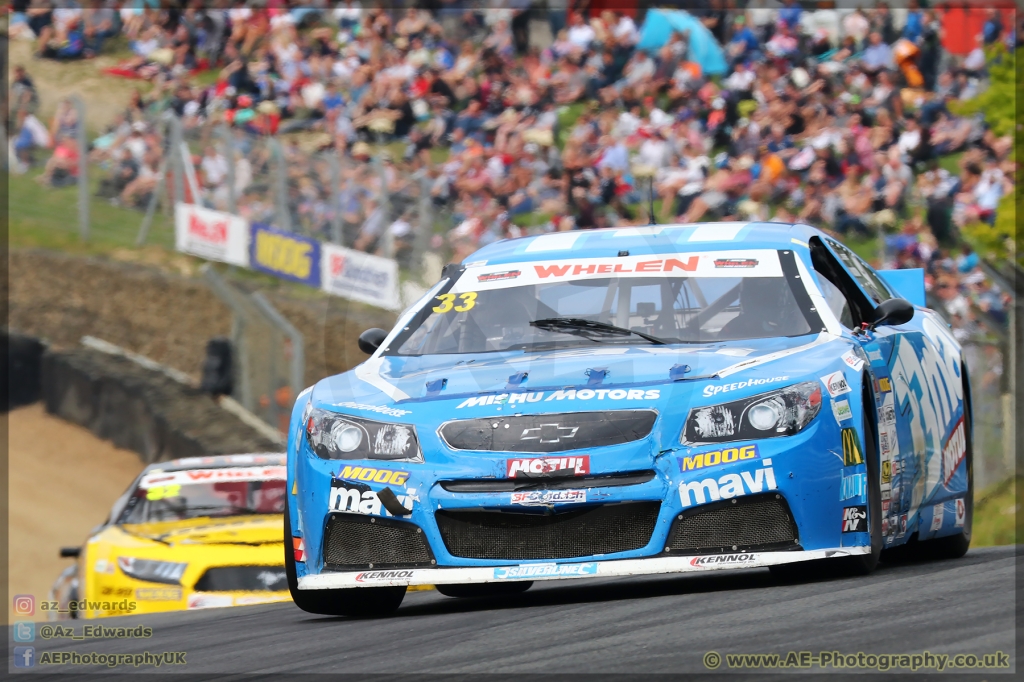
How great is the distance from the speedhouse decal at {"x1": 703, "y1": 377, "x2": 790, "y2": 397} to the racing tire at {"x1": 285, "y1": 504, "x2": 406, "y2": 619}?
137 centimetres

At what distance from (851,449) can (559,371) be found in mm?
981

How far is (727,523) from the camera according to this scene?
15.1 ft

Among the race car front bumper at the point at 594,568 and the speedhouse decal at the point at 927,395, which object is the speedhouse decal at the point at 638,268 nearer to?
the speedhouse decal at the point at 927,395

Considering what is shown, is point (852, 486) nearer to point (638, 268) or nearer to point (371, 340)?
point (638, 268)

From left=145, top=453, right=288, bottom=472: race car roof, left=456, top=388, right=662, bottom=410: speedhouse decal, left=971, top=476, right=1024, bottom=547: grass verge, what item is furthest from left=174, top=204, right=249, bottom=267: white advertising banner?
left=456, top=388, right=662, bottom=410: speedhouse decal

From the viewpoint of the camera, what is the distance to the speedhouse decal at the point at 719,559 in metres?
4.56

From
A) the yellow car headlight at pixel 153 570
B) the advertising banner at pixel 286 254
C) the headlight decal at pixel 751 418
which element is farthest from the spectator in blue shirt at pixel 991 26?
the headlight decal at pixel 751 418

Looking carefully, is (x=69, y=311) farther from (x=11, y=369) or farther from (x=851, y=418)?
(x=851, y=418)

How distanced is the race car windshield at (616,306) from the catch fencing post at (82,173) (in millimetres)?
12302

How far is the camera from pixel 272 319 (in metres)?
13.7

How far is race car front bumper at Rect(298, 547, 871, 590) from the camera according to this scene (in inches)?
180

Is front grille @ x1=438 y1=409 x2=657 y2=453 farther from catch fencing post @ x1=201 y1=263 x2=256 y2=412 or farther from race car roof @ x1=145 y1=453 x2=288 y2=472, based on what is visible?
catch fencing post @ x1=201 y1=263 x2=256 y2=412

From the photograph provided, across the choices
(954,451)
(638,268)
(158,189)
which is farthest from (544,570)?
(158,189)

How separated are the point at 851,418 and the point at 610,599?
1.06 m
